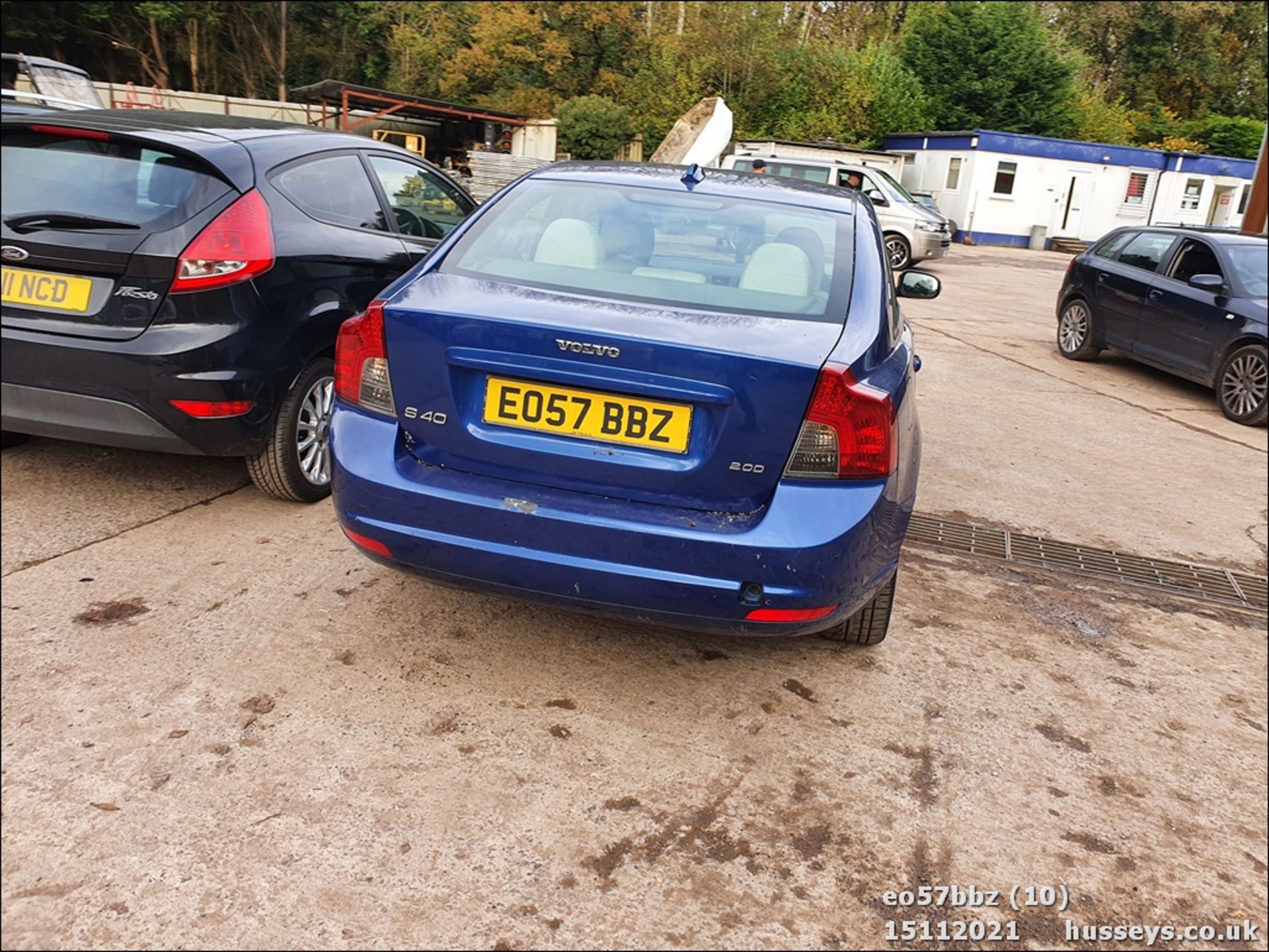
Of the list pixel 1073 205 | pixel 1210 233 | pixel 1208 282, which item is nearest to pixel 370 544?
pixel 1208 282

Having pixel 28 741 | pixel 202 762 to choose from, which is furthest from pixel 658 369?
pixel 28 741

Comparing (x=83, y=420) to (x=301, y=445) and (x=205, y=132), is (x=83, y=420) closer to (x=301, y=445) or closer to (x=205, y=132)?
(x=301, y=445)

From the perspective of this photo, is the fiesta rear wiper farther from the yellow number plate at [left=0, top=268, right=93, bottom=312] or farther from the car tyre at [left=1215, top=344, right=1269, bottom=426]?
the car tyre at [left=1215, top=344, right=1269, bottom=426]

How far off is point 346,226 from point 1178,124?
48195 millimetres

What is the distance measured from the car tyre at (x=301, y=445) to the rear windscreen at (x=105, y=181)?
0.79m

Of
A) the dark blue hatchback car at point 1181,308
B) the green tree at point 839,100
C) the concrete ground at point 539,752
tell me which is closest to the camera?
the concrete ground at point 539,752

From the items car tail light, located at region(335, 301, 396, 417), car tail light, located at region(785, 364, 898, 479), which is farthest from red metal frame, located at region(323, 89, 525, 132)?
car tail light, located at region(785, 364, 898, 479)

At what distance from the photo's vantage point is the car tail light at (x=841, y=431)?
2467mm

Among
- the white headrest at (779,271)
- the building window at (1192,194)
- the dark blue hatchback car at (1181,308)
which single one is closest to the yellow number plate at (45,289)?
the white headrest at (779,271)

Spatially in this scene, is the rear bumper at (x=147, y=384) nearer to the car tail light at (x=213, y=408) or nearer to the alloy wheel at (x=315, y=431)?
the car tail light at (x=213, y=408)

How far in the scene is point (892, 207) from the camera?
17.7m

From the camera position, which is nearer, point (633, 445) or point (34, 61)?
point (633, 445)

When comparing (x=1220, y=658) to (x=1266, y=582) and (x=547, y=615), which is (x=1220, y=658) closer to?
(x=1266, y=582)

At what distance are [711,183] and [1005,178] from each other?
31.2 metres
